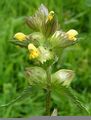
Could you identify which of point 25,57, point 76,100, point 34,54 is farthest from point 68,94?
point 25,57

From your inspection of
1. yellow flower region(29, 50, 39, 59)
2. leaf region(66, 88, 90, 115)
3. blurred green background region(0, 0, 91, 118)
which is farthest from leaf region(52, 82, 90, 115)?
blurred green background region(0, 0, 91, 118)

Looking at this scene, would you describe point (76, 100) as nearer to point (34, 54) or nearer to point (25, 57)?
point (34, 54)

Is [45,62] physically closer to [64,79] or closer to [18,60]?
[64,79]

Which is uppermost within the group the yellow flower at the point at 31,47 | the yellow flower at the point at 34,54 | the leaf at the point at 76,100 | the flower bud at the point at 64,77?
the yellow flower at the point at 31,47

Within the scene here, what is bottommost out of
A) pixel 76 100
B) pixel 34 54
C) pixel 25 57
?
pixel 76 100

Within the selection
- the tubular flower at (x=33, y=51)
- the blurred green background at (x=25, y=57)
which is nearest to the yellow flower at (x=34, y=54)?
the tubular flower at (x=33, y=51)

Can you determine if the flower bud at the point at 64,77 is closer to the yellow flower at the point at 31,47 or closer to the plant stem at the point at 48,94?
the plant stem at the point at 48,94

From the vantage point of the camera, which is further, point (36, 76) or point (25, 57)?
point (25, 57)
